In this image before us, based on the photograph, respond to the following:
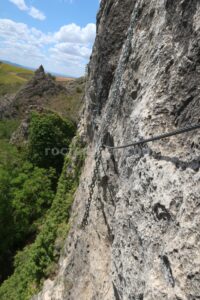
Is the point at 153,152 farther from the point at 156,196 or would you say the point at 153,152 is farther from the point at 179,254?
the point at 179,254

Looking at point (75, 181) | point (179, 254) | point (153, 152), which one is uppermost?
point (153, 152)

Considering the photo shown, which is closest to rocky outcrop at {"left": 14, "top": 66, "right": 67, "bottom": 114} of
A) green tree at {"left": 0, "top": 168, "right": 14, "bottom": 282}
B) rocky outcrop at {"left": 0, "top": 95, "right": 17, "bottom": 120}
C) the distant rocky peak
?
the distant rocky peak

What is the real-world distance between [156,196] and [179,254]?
1084mm

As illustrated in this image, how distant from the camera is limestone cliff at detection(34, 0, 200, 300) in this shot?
4832 millimetres

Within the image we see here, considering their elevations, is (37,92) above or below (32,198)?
above

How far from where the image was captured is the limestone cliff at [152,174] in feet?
15.9

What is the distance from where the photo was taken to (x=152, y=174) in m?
5.79

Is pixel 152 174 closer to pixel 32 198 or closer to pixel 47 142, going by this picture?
pixel 32 198

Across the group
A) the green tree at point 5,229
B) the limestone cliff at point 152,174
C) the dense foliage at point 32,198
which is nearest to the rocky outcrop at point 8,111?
the dense foliage at point 32,198

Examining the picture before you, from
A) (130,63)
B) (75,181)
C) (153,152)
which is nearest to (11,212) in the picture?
(75,181)

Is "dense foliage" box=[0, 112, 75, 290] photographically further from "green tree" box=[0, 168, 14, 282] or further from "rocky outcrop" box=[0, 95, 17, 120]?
"rocky outcrop" box=[0, 95, 17, 120]

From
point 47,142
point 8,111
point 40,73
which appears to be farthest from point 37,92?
point 47,142

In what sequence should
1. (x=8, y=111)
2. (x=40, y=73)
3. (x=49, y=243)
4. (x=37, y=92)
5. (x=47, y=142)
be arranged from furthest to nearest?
(x=8, y=111)
(x=40, y=73)
(x=37, y=92)
(x=47, y=142)
(x=49, y=243)

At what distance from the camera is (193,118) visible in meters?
5.37
